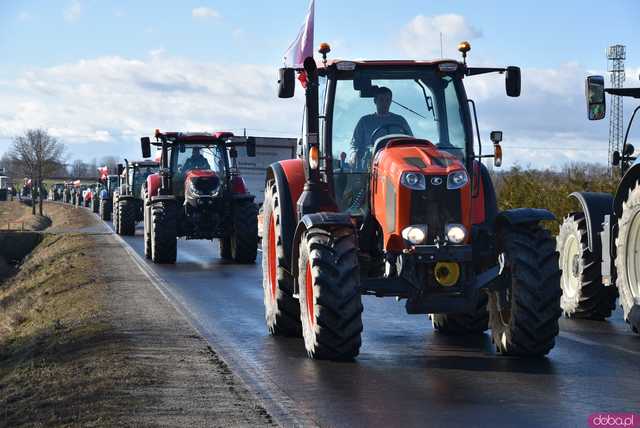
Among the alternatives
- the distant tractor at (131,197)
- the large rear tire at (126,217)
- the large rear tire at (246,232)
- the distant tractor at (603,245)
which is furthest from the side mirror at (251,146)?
the large rear tire at (126,217)

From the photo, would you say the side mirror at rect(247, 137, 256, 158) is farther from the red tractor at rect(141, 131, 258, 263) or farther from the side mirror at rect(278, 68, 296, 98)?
the side mirror at rect(278, 68, 296, 98)

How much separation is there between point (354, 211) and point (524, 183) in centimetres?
1467

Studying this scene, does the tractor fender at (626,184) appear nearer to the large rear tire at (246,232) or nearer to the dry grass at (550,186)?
the dry grass at (550,186)

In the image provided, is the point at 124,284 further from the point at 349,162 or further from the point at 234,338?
the point at 349,162

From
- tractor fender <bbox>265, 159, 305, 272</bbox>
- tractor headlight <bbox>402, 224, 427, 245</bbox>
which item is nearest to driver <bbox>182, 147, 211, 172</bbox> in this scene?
tractor fender <bbox>265, 159, 305, 272</bbox>

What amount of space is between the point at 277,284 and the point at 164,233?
Answer: 38.4 ft

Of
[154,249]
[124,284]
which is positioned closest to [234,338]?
[124,284]

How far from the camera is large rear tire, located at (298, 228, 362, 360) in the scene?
371 inches

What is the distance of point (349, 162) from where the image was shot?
10820 millimetres

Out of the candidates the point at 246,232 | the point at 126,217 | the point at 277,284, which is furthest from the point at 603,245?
the point at 126,217

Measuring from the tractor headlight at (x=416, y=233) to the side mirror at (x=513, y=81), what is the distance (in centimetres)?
172

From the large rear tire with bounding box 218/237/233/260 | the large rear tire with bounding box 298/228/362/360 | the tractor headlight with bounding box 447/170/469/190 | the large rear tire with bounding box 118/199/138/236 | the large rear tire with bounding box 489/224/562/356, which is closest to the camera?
the large rear tire with bounding box 298/228/362/360

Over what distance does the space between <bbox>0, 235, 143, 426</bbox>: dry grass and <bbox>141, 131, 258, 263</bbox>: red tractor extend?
67.3 inches

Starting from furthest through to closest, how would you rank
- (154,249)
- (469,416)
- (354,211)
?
(154,249)
(354,211)
(469,416)
